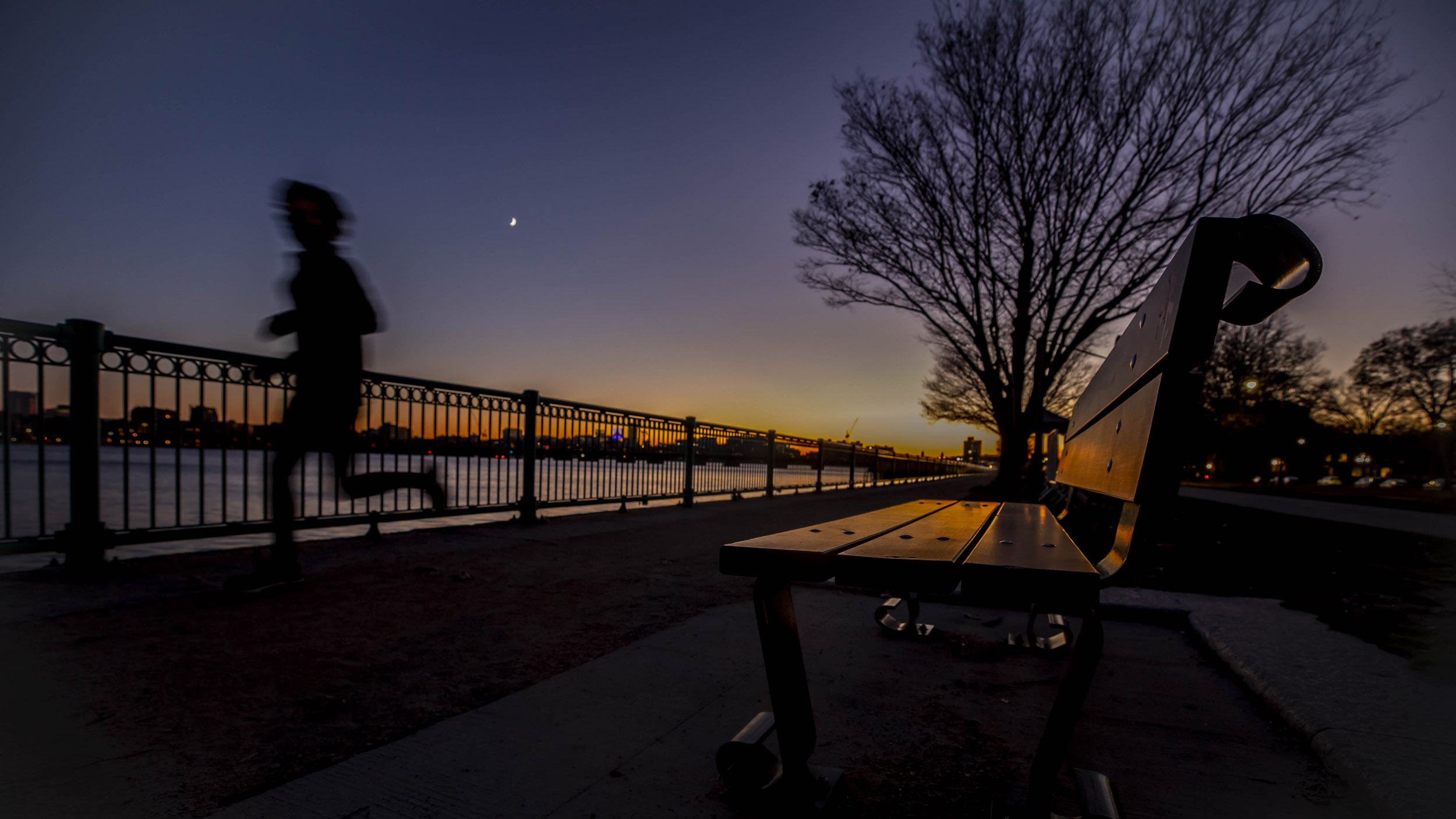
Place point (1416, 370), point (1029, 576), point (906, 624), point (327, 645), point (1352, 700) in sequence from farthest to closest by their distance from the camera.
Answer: point (1416, 370) → point (906, 624) → point (327, 645) → point (1352, 700) → point (1029, 576)

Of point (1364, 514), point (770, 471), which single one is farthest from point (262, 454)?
point (1364, 514)

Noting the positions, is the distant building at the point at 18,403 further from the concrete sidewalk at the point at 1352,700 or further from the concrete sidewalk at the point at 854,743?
the concrete sidewalk at the point at 1352,700

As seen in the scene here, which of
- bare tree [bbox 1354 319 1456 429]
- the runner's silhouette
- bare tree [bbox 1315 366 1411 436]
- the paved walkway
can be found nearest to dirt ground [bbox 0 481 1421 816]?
the runner's silhouette

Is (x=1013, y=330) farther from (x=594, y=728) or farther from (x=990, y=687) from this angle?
(x=594, y=728)

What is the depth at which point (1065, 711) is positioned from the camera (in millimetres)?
1342

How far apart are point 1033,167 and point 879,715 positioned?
11.4 metres

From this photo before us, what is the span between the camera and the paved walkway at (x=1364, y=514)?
8750mm

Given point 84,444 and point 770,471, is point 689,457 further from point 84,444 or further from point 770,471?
point 84,444

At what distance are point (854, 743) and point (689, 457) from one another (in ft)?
28.6

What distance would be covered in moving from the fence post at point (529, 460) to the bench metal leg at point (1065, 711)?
618cm

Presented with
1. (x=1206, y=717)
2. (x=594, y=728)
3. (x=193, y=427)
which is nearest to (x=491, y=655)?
(x=594, y=728)

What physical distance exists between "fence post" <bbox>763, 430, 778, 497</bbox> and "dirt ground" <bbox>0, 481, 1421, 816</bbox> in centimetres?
772

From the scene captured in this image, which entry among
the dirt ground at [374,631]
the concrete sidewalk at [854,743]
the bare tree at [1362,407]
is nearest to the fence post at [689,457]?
the dirt ground at [374,631]

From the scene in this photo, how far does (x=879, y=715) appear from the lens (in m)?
2.15
